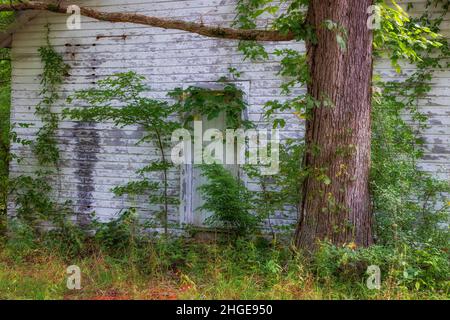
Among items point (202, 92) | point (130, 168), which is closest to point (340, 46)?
point (202, 92)

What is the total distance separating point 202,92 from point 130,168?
6.20ft

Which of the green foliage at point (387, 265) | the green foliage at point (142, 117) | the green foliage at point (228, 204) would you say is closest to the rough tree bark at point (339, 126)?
the green foliage at point (387, 265)

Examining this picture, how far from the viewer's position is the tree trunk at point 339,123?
4754 millimetres

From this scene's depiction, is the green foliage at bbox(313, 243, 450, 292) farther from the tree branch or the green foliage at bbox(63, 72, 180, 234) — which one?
the green foliage at bbox(63, 72, 180, 234)

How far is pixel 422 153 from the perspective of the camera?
20.8 ft

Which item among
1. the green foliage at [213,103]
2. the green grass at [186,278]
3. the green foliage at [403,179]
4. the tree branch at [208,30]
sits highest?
the tree branch at [208,30]

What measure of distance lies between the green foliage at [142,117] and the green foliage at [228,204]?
1.15 metres

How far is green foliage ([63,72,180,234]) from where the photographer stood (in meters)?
6.93

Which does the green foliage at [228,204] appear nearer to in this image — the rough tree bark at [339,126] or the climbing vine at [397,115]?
the climbing vine at [397,115]

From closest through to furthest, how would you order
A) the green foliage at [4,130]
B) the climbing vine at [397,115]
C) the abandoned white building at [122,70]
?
Answer: the climbing vine at [397,115] < the abandoned white building at [122,70] < the green foliage at [4,130]

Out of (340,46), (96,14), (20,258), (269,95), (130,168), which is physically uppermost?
(96,14)

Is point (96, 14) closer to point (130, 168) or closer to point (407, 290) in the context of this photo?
point (130, 168)

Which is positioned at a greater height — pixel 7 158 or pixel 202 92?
pixel 202 92

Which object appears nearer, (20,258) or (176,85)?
(20,258)
